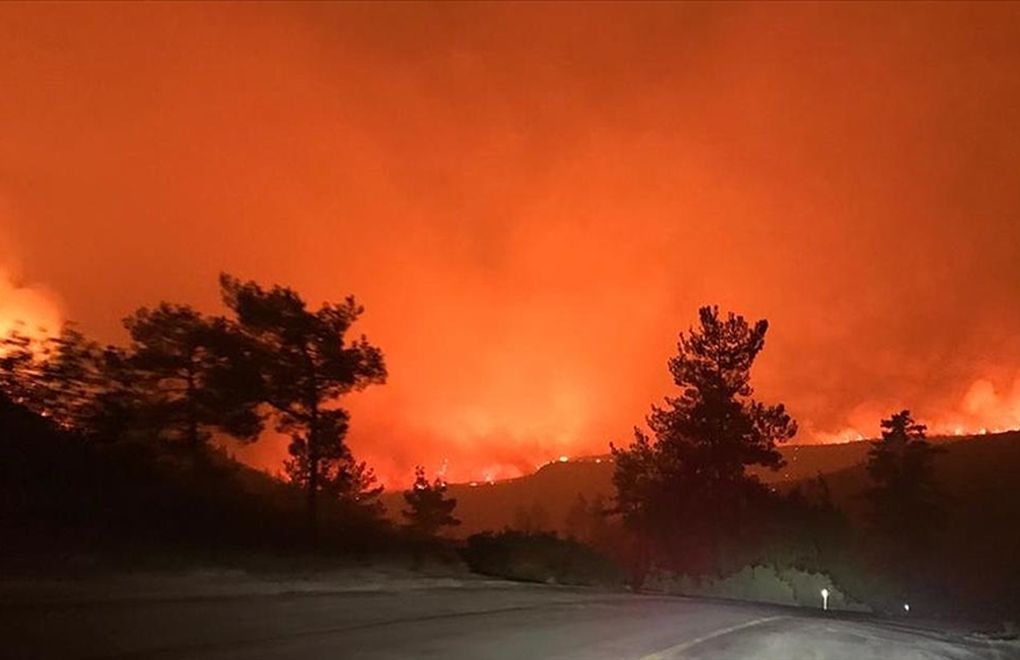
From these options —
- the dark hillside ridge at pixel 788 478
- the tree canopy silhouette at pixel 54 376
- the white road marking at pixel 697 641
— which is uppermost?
the dark hillside ridge at pixel 788 478

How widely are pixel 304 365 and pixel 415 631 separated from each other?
22.0 m

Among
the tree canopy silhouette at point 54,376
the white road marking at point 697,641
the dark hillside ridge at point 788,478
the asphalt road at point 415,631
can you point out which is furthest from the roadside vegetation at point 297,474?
the dark hillside ridge at point 788,478

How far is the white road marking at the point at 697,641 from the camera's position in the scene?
15828mm

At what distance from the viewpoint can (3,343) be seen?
23.0 metres

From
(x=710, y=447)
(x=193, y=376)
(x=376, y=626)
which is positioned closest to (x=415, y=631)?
(x=376, y=626)

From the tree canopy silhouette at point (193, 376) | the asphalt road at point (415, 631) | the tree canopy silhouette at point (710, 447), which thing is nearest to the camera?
the asphalt road at point (415, 631)

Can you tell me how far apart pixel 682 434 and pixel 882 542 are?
130ft

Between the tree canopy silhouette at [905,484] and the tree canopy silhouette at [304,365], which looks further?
the tree canopy silhouette at [905,484]

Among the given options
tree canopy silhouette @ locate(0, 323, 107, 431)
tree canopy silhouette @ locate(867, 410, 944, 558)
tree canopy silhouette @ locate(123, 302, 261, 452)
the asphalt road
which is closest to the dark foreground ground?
the asphalt road

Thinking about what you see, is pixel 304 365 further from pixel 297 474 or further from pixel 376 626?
pixel 376 626

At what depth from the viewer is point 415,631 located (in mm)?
16484

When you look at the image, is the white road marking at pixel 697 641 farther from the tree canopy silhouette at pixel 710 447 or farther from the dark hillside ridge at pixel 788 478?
the dark hillside ridge at pixel 788 478

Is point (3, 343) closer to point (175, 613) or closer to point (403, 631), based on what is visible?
point (175, 613)

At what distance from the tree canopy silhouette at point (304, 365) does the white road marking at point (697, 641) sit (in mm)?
17671
